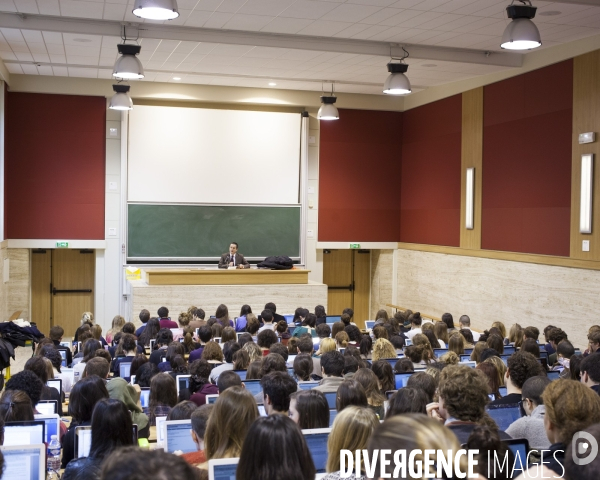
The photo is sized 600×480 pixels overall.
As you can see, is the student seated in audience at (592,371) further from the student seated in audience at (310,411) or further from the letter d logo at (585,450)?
the letter d logo at (585,450)

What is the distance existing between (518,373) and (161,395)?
7.77ft

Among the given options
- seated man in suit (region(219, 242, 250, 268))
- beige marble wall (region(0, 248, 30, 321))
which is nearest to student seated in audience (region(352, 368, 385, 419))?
seated man in suit (region(219, 242, 250, 268))

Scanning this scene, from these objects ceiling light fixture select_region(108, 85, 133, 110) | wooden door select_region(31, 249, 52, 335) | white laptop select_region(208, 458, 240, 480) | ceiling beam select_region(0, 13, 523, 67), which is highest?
ceiling beam select_region(0, 13, 523, 67)

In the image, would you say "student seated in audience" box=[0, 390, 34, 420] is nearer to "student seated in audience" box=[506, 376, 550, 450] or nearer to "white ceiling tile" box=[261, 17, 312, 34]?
"student seated in audience" box=[506, 376, 550, 450]

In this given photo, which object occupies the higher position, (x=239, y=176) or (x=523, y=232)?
(x=239, y=176)

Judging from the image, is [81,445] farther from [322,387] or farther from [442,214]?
[442,214]

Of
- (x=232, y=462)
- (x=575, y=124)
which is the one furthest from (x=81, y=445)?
(x=575, y=124)

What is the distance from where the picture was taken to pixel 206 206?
14.6 meters

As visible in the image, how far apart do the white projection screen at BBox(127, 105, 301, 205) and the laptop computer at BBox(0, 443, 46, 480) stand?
11730mm

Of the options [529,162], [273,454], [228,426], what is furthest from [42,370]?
[529,162]

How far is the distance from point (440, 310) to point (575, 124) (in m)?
4.86

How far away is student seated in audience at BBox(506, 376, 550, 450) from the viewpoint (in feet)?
12.2

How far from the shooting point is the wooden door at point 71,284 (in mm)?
14781

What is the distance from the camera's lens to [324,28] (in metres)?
9.87
